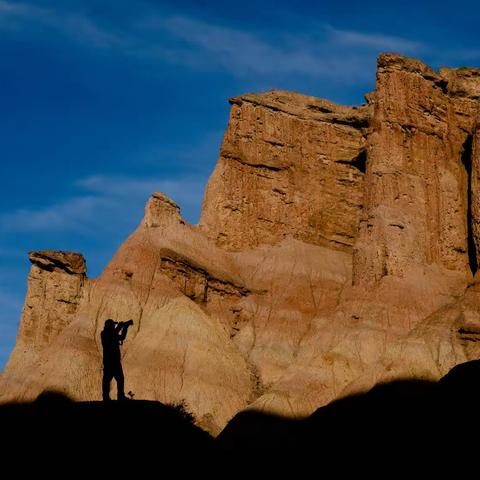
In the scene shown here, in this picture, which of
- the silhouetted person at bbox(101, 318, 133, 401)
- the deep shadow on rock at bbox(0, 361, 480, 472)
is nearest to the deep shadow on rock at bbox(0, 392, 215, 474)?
the deep shadow on rock at bbox(0, 361, 480, 472)

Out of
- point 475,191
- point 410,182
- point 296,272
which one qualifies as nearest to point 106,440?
point 296,272

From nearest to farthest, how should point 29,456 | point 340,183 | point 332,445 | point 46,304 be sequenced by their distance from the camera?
1. point 29,456
2. point 332,445
3. point 46,304
4. point 340,183

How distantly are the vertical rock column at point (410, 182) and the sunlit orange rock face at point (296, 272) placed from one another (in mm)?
110

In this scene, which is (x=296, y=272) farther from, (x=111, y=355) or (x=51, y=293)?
(x=111, y=355)

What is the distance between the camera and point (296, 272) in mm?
79375

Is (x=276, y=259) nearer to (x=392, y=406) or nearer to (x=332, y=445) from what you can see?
(x=392, y=406)

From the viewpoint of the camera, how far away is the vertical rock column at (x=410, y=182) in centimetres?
7450

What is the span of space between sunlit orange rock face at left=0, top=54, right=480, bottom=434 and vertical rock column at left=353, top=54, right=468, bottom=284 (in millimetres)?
110

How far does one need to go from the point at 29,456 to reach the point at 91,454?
1.34 m

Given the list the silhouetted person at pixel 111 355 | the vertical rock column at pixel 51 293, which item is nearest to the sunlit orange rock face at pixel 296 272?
the vertical rock column at pixel 51 293

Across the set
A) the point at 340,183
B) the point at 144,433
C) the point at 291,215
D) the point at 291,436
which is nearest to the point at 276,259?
the point at 291,215

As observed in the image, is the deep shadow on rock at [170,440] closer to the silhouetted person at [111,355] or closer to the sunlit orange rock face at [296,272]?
the silhouetted person at [111,355]

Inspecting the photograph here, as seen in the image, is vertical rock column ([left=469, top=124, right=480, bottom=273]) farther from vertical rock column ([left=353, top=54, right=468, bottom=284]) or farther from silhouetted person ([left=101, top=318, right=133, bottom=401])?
silhouetted person ([left=101, top=318, right=133, bottom=401])

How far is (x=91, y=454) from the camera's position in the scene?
2316 centimetres
